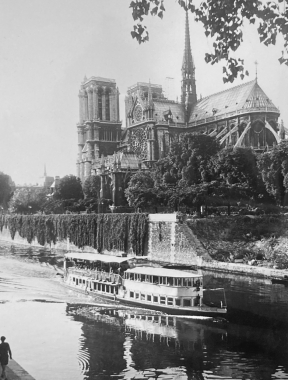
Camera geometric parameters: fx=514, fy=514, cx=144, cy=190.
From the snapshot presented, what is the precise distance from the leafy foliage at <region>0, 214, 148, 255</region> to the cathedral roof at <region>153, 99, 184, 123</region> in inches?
1626

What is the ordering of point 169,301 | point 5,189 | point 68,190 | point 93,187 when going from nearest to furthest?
point 169,301
point 68,190
point 93,187
point 5,189

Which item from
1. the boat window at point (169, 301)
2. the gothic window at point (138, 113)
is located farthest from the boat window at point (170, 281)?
the gothic window at point (138, 113)

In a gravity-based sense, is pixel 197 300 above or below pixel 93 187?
A: below

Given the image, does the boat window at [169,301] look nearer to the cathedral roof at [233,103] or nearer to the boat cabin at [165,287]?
the boat cabin at [165,287]

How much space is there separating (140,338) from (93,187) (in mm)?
78204

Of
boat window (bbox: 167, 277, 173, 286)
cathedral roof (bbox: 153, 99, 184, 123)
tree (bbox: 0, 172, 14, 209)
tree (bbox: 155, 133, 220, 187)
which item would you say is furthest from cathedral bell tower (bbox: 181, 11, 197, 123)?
boat window (bbox: 167, 277, 173, 286)

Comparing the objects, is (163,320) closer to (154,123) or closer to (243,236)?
(243,236)

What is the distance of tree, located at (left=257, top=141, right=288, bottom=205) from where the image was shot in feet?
171

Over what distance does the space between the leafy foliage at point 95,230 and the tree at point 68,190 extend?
16.0m

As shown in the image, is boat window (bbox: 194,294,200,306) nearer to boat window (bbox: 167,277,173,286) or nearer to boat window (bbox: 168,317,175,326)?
boat window (bbox: 168,317,175,326)

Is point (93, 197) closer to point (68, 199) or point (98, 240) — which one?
point (68, 199)

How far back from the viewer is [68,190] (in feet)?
325

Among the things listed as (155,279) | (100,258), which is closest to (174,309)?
(155,279)

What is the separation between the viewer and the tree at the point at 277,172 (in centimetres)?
5225
